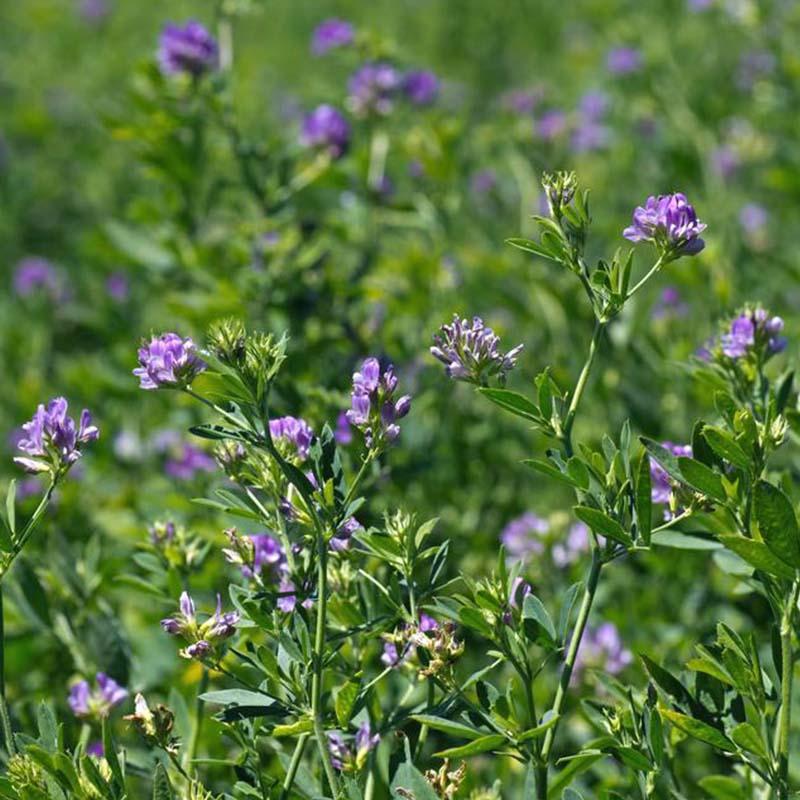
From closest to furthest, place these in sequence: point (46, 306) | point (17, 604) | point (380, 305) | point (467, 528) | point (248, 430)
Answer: point (248, 430)
point (17, 604)
point (467, 528)
point (380, 305)
point (46, 306)

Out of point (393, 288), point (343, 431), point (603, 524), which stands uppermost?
point (603, 524)

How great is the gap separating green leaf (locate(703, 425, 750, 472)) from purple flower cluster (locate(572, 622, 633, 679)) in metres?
0.90

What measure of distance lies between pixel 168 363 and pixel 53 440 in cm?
17

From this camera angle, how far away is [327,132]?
3.06 metres

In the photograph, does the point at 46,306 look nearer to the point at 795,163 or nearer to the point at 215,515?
the point at 215,515

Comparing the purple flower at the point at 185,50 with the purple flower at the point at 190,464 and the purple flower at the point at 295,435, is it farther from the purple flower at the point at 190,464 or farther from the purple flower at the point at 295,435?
the purple flower at the point at 295,435

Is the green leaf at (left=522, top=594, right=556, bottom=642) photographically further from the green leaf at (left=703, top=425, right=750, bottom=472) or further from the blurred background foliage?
the blurred background foliage

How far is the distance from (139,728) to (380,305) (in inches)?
69.1

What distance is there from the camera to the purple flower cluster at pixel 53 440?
1428 millimetres

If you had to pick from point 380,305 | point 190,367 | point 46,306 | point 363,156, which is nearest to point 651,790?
point 190,367

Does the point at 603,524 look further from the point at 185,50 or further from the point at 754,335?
the point at 185,50

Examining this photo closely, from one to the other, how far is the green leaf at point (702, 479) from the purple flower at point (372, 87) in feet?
6.66

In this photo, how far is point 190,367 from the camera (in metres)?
1.42

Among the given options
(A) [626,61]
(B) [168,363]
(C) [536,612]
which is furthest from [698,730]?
(A) [626,61]
